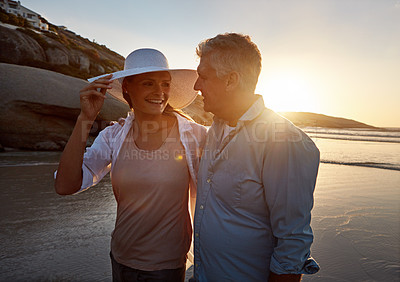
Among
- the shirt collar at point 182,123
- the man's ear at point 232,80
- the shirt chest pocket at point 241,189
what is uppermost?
the man's ear at point 232,80

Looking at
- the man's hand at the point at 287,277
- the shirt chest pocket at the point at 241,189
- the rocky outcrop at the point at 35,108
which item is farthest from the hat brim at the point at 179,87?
the rocky outcrop at the point at 35,108

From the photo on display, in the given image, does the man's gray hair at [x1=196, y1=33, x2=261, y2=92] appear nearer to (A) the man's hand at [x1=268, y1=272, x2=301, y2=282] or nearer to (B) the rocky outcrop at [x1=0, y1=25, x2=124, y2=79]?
(A) the man's hand at [x1=268, y1=272, x2=301, y2=282]

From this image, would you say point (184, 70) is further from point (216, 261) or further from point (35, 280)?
point (35, 280)

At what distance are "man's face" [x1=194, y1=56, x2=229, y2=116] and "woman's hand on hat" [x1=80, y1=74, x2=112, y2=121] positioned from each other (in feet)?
2.35

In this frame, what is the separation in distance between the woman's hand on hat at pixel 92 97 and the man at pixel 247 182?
72 centimetres

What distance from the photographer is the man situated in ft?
4.37

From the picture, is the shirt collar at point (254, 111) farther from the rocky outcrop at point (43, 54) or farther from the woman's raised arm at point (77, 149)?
the rocky outcrop at point (43, 54)

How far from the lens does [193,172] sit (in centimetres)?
194

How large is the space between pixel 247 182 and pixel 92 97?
1.26m

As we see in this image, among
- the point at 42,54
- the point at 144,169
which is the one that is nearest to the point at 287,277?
the point at 144,169

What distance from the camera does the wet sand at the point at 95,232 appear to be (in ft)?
9.27

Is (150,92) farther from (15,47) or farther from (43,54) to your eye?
(43,54)

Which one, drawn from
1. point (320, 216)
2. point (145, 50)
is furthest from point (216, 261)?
point (320, 216)

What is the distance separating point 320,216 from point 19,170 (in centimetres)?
698
